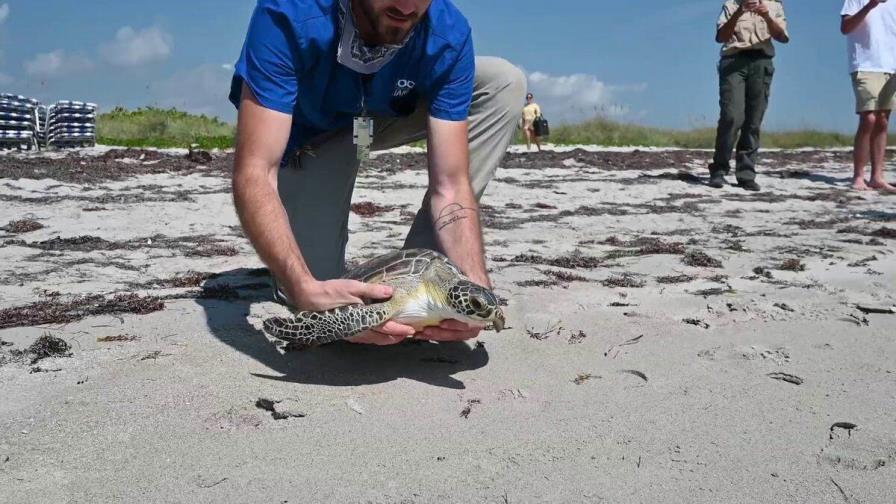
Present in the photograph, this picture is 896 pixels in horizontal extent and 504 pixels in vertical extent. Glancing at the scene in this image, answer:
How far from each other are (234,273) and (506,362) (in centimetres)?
178

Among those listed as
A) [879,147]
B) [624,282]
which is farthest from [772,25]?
[624,282]

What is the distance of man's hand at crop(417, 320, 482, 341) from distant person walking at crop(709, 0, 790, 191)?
6.08 m

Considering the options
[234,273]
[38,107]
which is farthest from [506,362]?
[38,107]

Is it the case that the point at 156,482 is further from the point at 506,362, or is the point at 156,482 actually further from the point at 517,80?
the point at 517,80

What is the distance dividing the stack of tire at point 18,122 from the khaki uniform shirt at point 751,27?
1087 centimetres

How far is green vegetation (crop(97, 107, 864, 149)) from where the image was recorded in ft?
57.1

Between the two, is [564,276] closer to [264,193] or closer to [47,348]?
[264,193]

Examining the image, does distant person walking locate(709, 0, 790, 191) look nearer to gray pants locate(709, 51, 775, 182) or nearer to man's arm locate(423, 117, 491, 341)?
gray pants locate(709, 51, 775, 182)

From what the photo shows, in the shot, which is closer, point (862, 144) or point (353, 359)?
point (353, 359)

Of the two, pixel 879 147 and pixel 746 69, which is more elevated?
pixel 746 69

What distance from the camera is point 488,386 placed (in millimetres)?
2258

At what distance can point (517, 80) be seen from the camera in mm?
3172

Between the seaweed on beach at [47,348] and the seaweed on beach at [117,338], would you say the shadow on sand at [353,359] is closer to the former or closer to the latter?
the seaweed on beach at [117,338]

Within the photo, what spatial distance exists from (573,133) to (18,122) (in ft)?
48.7
